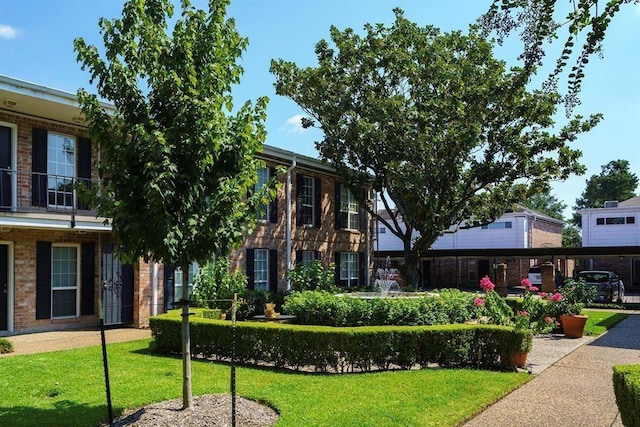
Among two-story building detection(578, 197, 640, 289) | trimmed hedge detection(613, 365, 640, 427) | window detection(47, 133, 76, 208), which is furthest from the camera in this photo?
two-story building detection(578, 197, 640, 289)

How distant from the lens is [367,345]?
8859mm

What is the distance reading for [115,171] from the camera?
5.73 metres

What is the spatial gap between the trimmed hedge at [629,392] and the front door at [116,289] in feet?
40.5

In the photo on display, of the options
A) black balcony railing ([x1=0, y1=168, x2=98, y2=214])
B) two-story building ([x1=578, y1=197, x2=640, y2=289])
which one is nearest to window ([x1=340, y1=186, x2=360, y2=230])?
black balcony railing ([x1=0, y1=168, x2=98, y2=214])

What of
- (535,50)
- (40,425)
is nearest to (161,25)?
(535,50)

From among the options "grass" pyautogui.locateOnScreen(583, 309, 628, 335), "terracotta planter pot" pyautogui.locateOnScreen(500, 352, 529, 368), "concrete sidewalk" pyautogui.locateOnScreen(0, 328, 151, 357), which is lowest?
"grass" pyautogui.locateOnScreen(583, 309, 628, 335)

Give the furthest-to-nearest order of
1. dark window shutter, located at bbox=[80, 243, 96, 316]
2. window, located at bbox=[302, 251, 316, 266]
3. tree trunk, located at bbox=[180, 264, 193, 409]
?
window, located at bbox=[302, 251, 316, 266] < dark window shutter, located at bbox=[80, 243, 96, 316] < tree trunk, located at bbox=[180, 264, 193, 409]

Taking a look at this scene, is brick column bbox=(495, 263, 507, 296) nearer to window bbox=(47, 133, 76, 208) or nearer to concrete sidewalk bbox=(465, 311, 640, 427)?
concrete sidewalk bbox=(465, 311, 640, 427)

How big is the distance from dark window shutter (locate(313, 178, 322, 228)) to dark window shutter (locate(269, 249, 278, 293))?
9.05 ft

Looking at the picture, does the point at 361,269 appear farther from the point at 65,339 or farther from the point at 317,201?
the point at 65,339

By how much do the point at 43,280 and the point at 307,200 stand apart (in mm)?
10684

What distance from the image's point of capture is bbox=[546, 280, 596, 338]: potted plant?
13.3 m

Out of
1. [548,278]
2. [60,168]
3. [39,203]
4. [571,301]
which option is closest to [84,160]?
[60,168]

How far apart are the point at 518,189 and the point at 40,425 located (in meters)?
18.8
